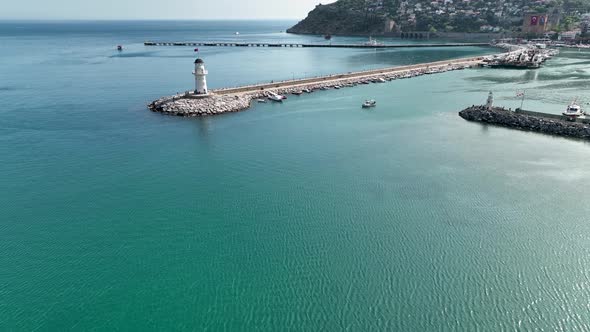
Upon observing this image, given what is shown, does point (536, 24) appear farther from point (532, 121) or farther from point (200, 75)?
Answer: point (200, 75)

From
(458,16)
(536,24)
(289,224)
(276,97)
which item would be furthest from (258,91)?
(458,16)

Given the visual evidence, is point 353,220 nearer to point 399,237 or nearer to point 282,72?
point 399,237

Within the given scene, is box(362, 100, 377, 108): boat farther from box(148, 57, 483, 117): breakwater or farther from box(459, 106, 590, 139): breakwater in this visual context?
box(148, 57, 483, 117): breakwater

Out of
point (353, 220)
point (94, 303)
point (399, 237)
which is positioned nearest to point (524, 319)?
point (399, 237)

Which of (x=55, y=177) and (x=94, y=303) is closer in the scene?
(x=94, y=303)

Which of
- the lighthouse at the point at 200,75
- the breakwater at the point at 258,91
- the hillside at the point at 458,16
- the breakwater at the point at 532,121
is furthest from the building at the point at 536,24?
the lighthouse at the point at 200,75
